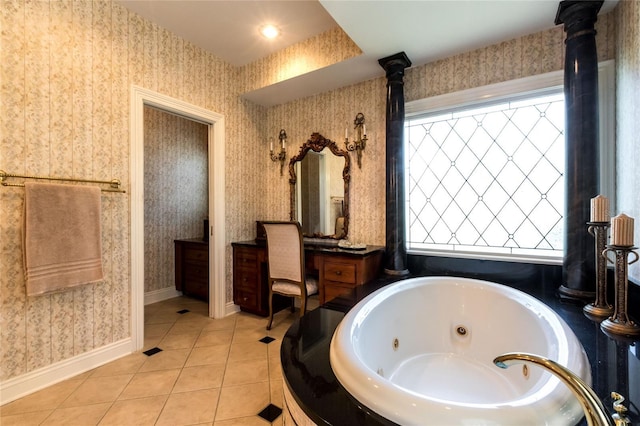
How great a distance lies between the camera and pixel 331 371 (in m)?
0.94

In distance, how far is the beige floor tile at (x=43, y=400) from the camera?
1529 millimetres

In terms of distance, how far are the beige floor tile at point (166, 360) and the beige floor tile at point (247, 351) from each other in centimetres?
34

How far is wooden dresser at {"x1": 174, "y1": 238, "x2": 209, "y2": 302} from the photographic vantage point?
328cm

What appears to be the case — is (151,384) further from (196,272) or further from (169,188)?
(169,188)

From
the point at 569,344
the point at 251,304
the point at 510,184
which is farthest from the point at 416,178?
the point at 251,304

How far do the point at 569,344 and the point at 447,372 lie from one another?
800 millimetres

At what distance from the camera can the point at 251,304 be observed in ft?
9.34

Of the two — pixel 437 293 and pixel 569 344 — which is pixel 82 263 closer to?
pixel 437 293

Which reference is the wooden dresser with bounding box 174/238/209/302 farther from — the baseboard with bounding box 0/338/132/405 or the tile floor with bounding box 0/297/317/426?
the baseboard with bounding box 0/338/132/405

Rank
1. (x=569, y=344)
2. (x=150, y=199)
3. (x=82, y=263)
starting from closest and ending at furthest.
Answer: (x=569, y=344) → (x=82, y=263) → (x=150, y=199)

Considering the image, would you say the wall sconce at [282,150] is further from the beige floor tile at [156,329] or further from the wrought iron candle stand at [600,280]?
the wrought iron candle stand at [600,280]

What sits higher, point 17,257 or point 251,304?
point 17,257

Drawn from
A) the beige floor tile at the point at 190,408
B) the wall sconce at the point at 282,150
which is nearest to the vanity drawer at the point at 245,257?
the wall sconce at the point at 282,150

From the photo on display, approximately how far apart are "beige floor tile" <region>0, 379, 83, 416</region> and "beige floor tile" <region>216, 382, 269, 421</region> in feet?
3.05
